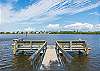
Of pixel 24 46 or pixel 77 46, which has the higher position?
pixel 24 46

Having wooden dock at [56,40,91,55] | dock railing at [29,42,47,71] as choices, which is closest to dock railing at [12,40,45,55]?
wooden dock at [56,40,91,55]

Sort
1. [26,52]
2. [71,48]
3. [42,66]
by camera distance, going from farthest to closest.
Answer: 1. [26,52]
2. [71,48]
3. [42,66]

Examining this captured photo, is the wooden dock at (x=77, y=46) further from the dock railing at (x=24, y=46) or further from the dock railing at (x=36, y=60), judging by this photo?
the dock railing at (x=36, y=60)

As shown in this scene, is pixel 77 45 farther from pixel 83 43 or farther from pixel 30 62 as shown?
pixel 30 62

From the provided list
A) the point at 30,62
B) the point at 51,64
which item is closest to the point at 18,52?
the point at 51,64

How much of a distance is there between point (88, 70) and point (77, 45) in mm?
8589

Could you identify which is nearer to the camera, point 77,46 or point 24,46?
point 77,46

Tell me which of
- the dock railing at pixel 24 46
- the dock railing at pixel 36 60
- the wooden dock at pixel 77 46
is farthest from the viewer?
the dock railing at pixel 24 46

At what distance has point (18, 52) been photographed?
89.0 feet

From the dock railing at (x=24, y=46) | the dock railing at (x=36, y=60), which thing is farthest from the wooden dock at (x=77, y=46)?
the dock railing at (x=36, y=60)

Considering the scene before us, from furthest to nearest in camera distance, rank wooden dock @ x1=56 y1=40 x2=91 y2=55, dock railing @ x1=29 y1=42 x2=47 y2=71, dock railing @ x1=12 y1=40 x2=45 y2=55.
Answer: dock railing @ x1=12 y1=40 x2=45 y2=55 → wooden dock @ x1=56 y1=40 x2=91 y2=55 → dock railing @ x1=29 y1=42 x2=47 y2=71

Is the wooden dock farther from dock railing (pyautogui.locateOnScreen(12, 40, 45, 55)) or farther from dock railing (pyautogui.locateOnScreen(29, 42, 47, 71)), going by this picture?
dock railing (pyautogui.locateOnScreen(29, 42, 47, 71))

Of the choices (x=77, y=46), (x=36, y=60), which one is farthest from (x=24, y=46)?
(x=36, y=60)

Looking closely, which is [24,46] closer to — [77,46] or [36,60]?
[77,46]
